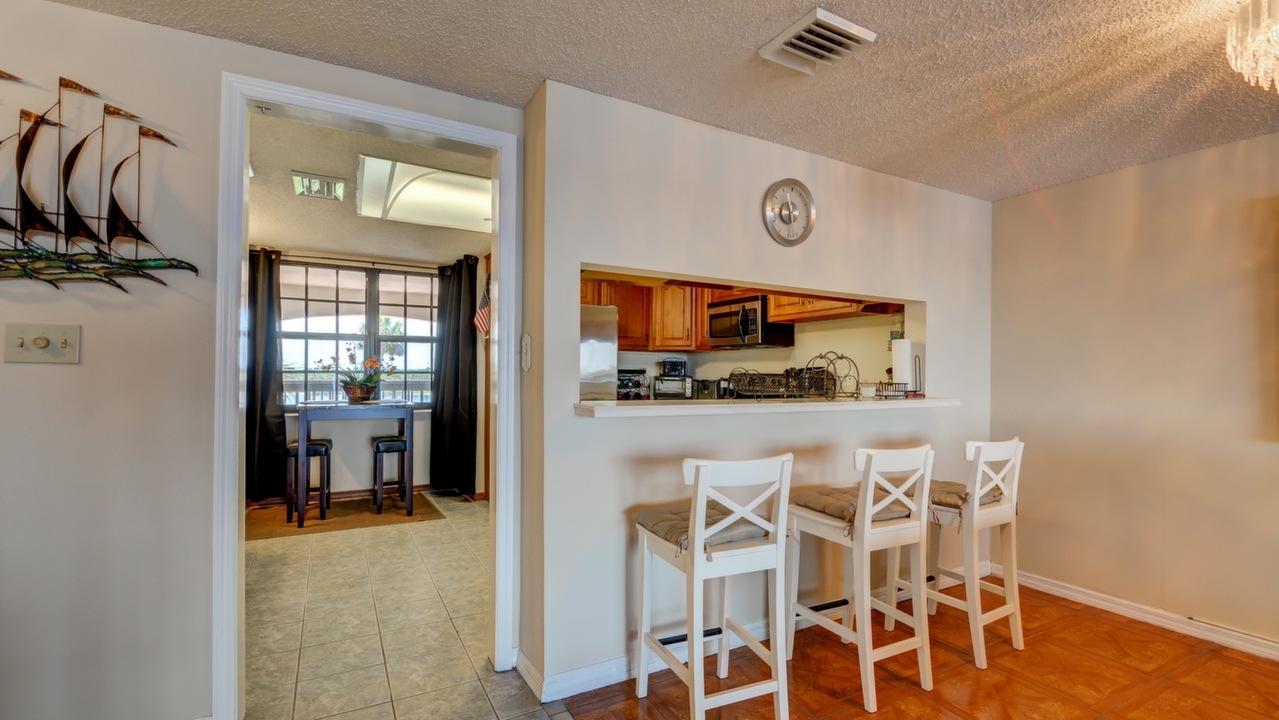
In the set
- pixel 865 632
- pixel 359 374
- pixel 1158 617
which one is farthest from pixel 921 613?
pixel 359 374

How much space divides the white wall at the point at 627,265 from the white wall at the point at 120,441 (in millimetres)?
1113

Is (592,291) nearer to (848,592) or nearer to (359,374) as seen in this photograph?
(359,374)

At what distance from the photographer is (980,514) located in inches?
96.1

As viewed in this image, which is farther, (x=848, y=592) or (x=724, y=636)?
(x=848, y=592)

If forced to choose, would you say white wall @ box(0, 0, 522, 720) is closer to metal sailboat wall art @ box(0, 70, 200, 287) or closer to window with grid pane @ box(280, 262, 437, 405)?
metal sailboat wall art @ box(0, 70, 200, 287)

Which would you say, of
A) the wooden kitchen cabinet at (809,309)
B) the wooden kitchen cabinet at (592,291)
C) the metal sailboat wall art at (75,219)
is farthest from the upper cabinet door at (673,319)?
the metal sailboat wall art at (75,219)

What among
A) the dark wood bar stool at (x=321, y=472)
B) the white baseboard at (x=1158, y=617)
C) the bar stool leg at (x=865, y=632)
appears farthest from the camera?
the dark wood bar stool at (x=321, y=472)

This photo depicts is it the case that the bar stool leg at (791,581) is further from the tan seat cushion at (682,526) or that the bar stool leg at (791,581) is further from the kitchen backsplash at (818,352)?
the kitchen backsplash at (818,352)

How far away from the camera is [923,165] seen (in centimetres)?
299

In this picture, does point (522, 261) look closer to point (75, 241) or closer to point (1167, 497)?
point (75, 241)

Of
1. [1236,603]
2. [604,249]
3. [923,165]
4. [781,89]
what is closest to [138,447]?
[604,249]

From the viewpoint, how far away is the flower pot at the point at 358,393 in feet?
16.9

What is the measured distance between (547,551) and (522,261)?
47.8 inches

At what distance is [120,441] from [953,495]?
3.19 meters
